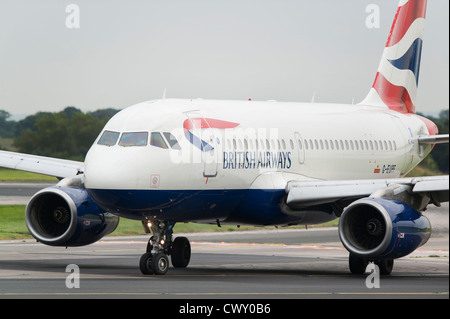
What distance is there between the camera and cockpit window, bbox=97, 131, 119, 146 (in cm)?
2416

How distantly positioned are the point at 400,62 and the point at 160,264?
14648 mm

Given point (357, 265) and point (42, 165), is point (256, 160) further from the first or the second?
point (42, 165)

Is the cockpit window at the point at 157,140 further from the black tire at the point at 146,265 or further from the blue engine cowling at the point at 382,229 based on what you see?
the blue engine cowling at the point at 382,229

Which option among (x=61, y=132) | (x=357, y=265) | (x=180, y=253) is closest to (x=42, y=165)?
(x=180, y=253)

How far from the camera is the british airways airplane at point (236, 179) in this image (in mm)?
23859

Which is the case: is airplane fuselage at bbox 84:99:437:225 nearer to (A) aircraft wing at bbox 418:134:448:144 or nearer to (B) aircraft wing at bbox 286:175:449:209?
(B) aircraft wing at bbox 286:175:449:209

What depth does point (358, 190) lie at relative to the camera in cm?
2578

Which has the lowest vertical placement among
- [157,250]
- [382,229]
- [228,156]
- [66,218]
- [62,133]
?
[157,250]

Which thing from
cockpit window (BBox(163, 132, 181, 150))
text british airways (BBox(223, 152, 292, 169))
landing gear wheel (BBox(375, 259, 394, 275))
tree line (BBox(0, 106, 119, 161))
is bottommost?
landing gear wheel (BBox(375, 259, 394, 275))

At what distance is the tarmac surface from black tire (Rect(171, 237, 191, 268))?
280 millimetres

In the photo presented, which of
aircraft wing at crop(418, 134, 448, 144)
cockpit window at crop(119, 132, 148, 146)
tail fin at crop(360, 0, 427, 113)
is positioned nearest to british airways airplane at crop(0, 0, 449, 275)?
cockpit window at crop(119, 132, 148, 146)

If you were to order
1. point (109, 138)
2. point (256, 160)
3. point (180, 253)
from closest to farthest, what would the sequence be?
point (109, 138) < point (256, 160) < point (180, 253)

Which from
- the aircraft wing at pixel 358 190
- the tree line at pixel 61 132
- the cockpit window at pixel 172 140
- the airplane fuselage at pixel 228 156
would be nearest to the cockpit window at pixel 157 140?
the airplane fuselage at pixel 228 156

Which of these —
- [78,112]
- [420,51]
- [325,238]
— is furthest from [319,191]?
[78,112]
